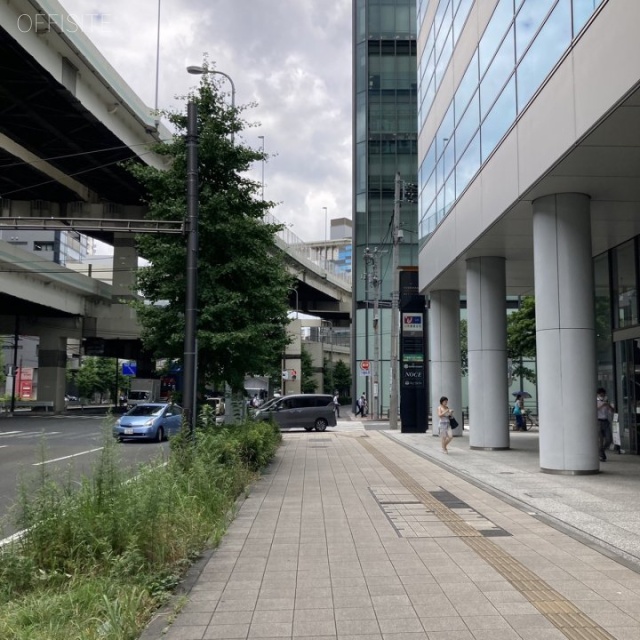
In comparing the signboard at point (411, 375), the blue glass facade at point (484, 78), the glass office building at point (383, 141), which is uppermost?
the glass office building at point (383, 141)

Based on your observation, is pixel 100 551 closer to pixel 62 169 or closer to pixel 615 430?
pixel 615 430

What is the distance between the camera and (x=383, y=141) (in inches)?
2031

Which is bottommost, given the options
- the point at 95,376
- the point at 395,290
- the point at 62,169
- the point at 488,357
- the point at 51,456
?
the point at 51,456

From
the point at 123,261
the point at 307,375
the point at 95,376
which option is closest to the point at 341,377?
the point at 307,375

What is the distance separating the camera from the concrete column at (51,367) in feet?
169

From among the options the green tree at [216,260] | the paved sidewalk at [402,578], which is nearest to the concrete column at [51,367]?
the green tree at [216,260]

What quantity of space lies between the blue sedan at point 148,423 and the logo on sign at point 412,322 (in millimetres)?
9712

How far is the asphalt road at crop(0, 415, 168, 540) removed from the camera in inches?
284

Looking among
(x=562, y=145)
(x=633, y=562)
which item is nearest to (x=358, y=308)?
(x=562, y=145)

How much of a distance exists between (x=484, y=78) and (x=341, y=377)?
261 ft

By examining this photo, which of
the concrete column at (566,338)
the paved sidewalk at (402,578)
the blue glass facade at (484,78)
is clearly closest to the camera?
the paved sidewalk at (402,578)

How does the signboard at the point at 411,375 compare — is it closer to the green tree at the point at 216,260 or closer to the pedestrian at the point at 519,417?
the pedestrian at the point at 519,417

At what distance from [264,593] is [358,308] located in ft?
151

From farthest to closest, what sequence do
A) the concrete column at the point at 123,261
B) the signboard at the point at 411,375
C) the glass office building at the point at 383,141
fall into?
the glass office building at the point at 383,141
the concrete column at the point at 123,261
the signboard at the point at 411,375
